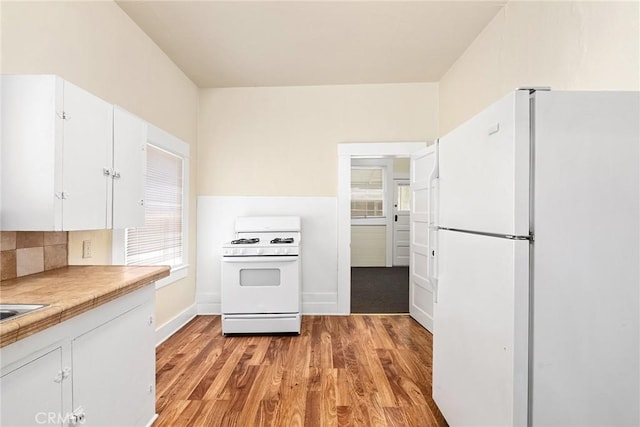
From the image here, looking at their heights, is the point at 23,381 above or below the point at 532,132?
below

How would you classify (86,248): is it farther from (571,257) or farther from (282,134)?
(571,257)

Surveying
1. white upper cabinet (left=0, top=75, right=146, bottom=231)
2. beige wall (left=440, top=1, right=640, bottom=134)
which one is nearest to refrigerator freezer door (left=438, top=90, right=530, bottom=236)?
beige wall (left=440, top=1, right=640, bottom=134)

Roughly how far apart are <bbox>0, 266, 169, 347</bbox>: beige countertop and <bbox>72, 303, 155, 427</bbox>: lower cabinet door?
15cm

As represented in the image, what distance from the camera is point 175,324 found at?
330cm

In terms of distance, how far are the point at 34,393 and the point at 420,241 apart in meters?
3.20

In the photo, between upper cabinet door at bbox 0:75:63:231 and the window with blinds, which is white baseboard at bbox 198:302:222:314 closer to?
the window with blinds

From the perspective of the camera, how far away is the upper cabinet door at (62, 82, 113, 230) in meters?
1.47

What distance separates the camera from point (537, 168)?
3.67 ft

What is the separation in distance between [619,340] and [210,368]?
243 cm

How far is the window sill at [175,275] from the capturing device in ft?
10.0

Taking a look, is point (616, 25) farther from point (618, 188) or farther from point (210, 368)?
point (210, 368)

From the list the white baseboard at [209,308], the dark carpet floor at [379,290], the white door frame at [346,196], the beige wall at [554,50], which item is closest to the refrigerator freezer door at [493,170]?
the beige wall at [554,50]

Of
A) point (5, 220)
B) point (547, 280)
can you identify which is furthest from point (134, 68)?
point (547, 280)

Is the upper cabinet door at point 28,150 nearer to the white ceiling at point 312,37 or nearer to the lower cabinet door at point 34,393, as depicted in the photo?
the lower cabinet door at point 34,393
